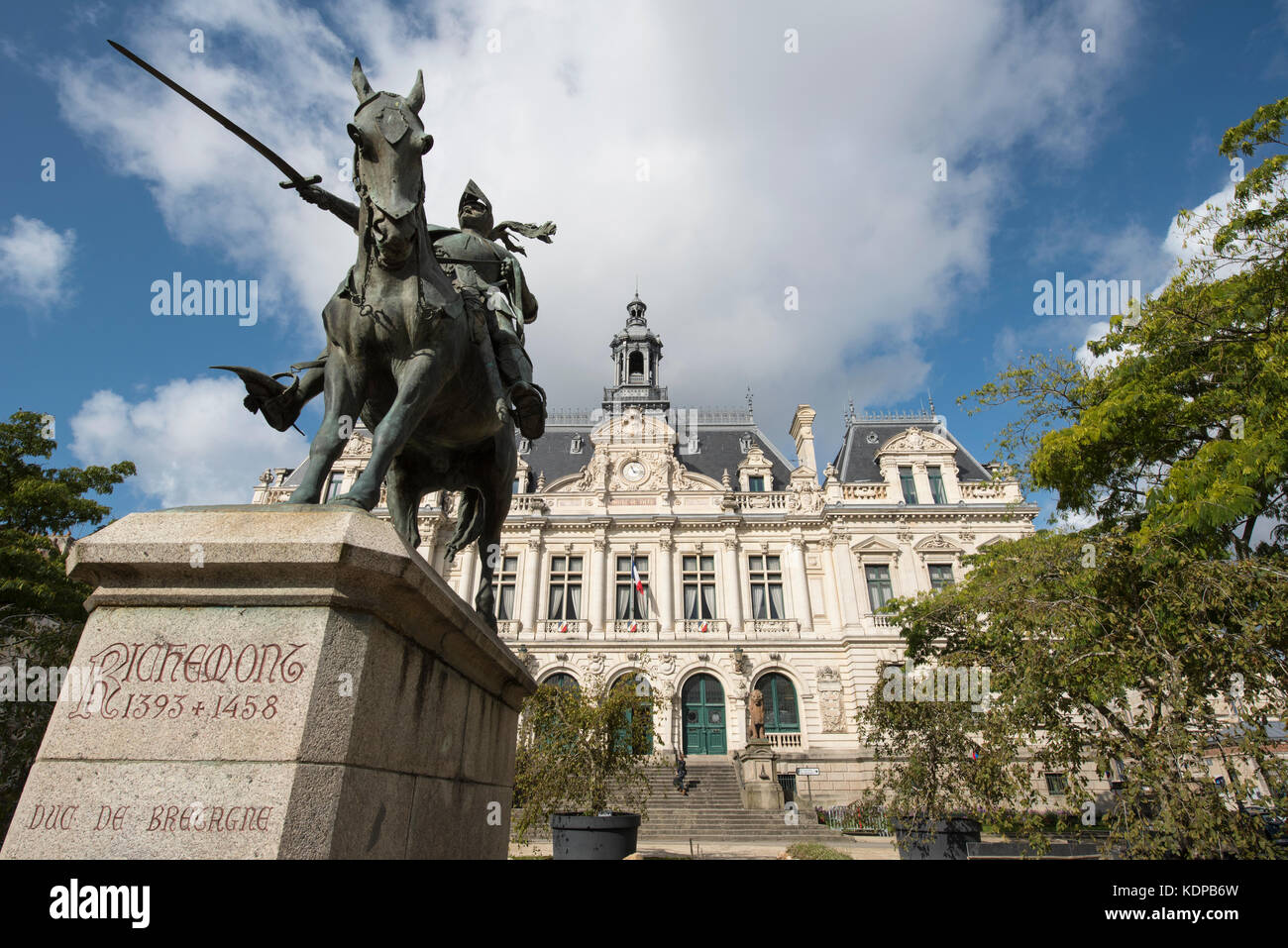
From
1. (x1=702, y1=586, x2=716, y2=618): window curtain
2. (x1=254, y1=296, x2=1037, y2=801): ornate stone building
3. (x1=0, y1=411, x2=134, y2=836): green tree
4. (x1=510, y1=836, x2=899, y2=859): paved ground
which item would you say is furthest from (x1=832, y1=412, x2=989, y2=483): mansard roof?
(x1=0, y1=411, x2=134, y2=836): green tree

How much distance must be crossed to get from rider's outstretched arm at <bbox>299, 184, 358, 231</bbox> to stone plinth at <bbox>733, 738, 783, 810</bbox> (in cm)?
2217

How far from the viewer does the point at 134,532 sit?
2.79 metres

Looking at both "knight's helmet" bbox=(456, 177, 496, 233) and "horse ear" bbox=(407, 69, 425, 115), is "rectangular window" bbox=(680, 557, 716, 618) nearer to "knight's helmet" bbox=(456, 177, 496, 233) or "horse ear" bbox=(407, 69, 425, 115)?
"knight's helmet" bbox=(456, 177, 496, 233)

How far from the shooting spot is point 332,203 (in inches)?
165

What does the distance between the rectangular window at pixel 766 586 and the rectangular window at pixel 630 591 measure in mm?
4847

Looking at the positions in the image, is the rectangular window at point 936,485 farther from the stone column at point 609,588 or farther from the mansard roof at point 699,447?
the stone column at point 609,588

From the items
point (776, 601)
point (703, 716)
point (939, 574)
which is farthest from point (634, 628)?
point (939, 574)

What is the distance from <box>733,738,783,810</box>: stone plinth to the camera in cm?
2181

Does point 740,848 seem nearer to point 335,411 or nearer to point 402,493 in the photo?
point 402,493

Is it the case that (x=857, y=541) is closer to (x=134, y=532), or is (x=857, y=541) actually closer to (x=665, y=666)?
(x=665, y=666)

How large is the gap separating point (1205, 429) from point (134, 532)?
1731 cm

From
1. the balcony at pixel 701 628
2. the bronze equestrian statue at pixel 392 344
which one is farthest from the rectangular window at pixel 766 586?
the bronze equestrian statue at pixel 392 344

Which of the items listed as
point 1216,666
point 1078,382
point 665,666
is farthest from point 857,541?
point 1216,666

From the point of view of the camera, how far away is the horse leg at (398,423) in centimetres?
343
